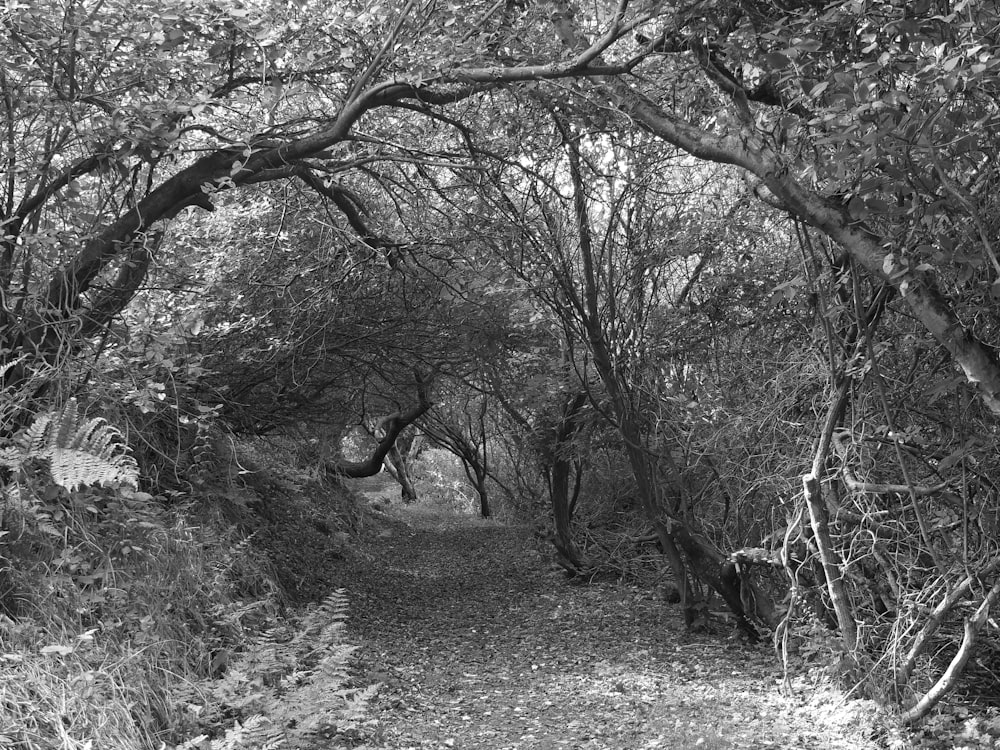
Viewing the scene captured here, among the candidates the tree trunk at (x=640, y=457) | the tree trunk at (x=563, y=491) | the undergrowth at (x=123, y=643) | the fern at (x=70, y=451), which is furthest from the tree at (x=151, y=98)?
the tree trunk at (x=563, y=491)

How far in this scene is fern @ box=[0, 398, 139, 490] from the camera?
14.0 feet

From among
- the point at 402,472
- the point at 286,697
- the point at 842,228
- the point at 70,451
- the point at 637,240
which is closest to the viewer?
the point at 70,451

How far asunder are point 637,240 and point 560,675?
12.9ft

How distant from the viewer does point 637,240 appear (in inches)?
305

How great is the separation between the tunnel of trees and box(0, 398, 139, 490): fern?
25mm

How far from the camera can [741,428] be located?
21.8 ft

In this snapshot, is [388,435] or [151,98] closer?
[151,98]

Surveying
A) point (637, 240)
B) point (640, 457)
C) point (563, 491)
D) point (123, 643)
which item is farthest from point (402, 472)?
point (123, 643)

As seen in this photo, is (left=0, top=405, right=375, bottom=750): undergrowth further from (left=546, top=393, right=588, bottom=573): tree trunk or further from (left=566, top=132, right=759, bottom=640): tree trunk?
(left=546, top=393, right=588, bottom=573): tree trunk

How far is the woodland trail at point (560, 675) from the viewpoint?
5.33 meters

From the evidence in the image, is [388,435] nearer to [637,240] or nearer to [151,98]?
[637,240]

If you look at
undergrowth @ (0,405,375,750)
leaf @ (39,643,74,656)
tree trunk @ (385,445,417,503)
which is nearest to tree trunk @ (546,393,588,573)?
undergrowth @ (0,405,375,750)

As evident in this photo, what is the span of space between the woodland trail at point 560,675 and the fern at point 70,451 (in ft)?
7.31

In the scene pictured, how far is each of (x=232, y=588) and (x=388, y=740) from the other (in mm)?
2165
